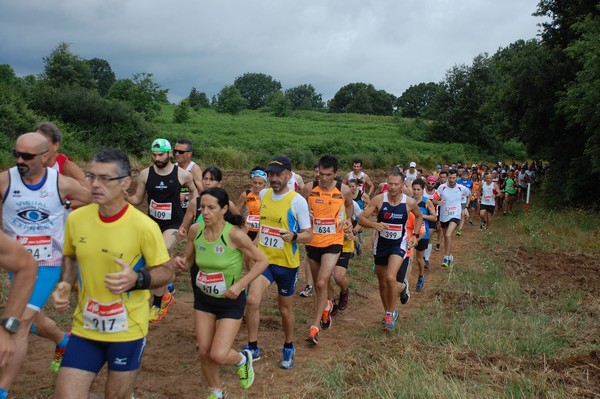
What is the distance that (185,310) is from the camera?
26.5ft

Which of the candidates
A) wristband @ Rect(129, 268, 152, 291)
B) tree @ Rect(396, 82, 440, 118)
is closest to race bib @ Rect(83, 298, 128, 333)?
wristband @ Rect(129, 268, 152, 291)

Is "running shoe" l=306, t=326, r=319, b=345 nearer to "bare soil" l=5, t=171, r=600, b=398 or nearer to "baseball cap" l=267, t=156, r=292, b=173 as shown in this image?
"bare soil" l=5, t=171, r=600, b=398

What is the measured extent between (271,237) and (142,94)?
30037 millimetres

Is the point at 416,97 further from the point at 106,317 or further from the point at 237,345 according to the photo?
the point at 106,317

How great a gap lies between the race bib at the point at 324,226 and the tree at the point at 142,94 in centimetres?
2798

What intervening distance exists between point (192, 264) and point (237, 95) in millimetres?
64076

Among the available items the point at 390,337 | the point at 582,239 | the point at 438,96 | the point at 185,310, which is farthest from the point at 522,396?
the point at 438,96

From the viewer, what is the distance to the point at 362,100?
313 ft

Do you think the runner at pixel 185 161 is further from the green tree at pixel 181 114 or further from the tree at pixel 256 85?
the tree at pixel 256 85

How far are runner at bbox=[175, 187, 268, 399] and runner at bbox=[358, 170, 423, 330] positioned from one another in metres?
3.04

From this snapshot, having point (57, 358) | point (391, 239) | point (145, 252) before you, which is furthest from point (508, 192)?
point (145, 252)

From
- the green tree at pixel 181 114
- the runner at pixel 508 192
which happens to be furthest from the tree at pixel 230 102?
the runner at pixel 508 192

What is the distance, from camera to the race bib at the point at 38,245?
4559 mm

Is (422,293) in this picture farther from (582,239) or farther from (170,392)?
(582,239)
